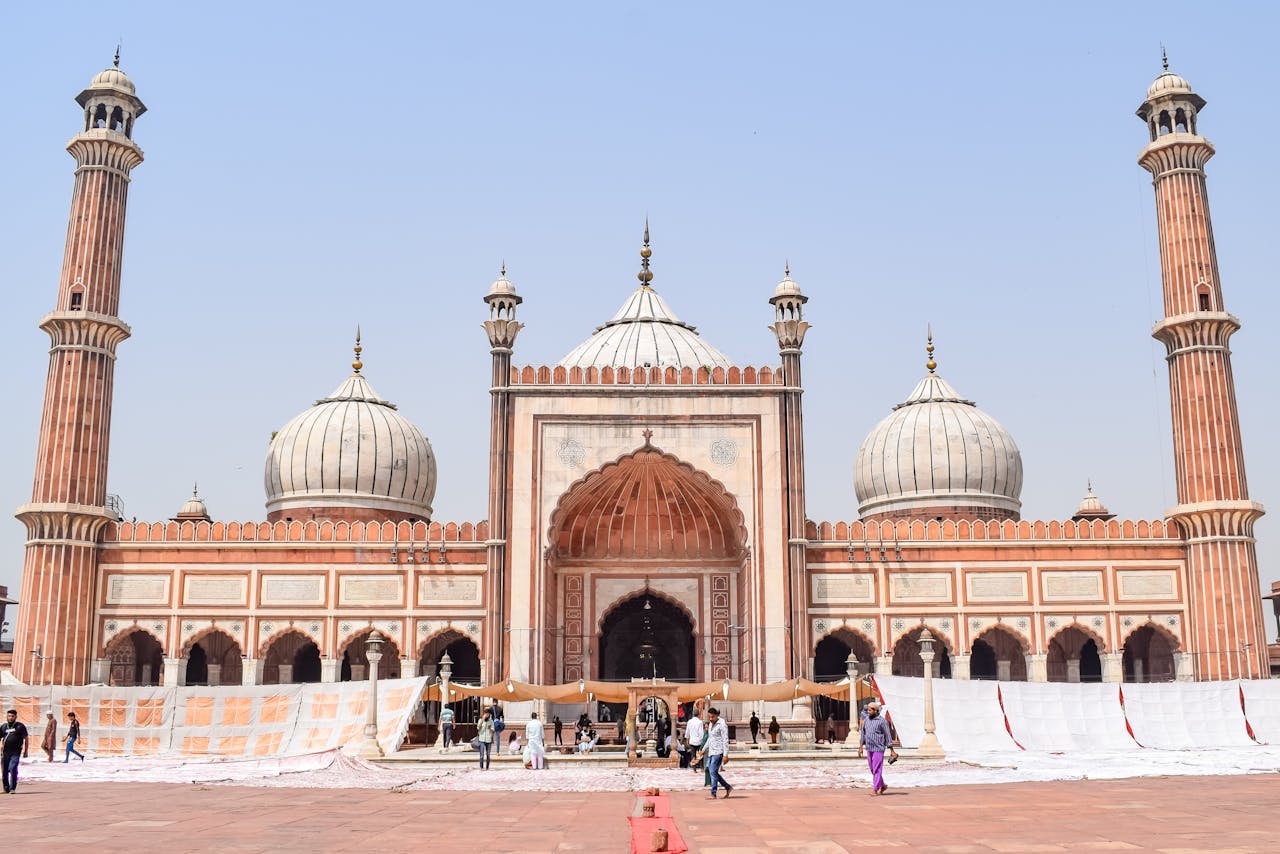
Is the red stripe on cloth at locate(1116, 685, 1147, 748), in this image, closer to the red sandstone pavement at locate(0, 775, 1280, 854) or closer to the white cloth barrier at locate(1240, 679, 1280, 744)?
the white cloth barrier at locate(1240, 679, 1280, 744)

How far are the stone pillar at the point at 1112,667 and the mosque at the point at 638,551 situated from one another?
8 centimetres

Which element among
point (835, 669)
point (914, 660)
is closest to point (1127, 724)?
point (914, 660)

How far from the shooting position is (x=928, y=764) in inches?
718

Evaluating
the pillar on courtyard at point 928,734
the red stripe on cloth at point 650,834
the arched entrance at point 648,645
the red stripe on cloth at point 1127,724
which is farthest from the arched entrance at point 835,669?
the red stripe on cloth at point 650,834

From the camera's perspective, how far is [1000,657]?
100ft

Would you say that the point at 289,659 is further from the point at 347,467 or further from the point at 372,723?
the point at 372,723

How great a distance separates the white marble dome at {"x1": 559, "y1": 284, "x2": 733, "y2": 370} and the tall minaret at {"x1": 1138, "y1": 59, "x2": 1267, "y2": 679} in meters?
11.1

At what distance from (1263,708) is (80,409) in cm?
2505

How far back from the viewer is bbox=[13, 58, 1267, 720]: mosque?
27.6 meters

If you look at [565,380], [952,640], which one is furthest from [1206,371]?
[565,380]

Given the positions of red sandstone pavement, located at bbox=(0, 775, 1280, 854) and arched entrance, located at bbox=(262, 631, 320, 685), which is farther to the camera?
arched entrance, located at bbox=(262, 631, 320, 685)

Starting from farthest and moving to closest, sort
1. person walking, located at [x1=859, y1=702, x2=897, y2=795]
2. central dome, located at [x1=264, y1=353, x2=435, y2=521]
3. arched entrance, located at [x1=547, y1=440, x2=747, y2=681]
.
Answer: central dome, located at [x1=264, y1=353, x2=435, y2=521], arched entrance, located at [x1=547, y1=440, x2=747, y2=681], person walking, located at [x1=859, y1=702, x2=897, y2=795]

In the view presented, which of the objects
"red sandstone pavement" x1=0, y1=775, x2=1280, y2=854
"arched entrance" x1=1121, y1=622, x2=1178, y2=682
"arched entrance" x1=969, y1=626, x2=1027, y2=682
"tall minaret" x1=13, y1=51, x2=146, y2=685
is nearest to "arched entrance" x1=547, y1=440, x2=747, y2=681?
"arched entrance" x1=969, y1=626, x2=1027, y2=682

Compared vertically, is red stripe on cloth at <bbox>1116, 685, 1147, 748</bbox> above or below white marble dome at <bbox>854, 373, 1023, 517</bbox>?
below
